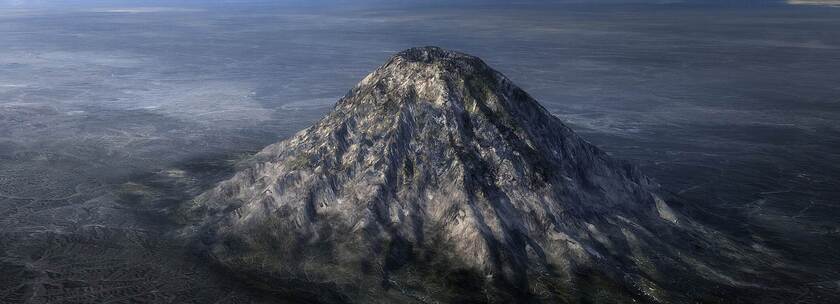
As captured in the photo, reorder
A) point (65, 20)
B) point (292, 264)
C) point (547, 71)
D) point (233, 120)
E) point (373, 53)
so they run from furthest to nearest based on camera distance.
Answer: point (65, 20), point (373, 53), point (547, 71), point (233, 120), point (292, 264)

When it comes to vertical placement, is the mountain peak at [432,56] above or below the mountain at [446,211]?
above

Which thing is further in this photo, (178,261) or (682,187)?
(682,187)

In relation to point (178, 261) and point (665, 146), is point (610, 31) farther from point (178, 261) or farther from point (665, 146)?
point (178, 261)

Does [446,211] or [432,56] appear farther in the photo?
[432,56]

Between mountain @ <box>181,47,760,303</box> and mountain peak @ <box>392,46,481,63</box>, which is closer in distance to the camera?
mountain @ <box>181,47,760,303</box>

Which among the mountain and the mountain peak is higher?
the mountain peak

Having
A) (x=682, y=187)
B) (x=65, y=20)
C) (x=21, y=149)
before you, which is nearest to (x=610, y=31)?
(x=682, y=187)

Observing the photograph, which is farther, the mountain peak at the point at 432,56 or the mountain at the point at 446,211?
the mountain peak at the point at 432,56

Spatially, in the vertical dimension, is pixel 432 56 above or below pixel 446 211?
above
